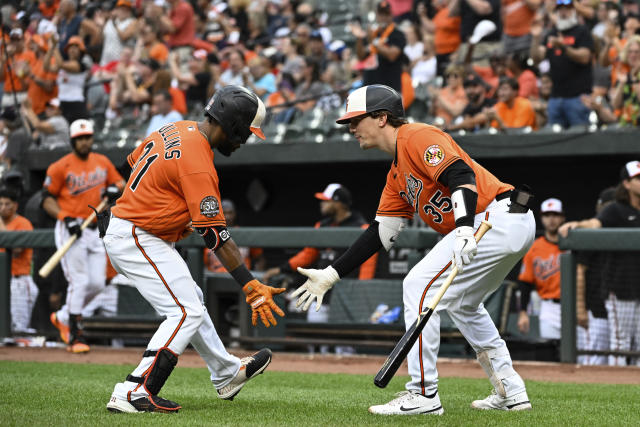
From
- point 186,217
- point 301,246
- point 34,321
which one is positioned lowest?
point 34,321

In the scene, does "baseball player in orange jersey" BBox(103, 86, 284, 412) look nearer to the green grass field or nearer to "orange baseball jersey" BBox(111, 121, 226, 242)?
"orange baseball jersey" BBox(111, 121, 226, 242)

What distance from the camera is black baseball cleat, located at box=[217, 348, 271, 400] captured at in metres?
5.71

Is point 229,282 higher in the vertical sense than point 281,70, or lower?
lower

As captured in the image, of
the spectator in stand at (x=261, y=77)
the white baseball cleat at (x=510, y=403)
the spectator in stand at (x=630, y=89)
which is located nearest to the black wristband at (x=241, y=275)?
the white baseball cleat at (x=510, y=403)

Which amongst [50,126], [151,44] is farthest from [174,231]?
[151,44]

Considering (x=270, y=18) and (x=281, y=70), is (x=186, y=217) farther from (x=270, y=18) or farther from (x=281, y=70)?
(x=270, y=18)

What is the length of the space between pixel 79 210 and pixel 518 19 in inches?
254

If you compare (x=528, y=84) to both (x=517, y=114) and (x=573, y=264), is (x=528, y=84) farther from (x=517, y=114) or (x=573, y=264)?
(x=573, y=264)

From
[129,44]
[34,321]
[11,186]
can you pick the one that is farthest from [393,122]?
[129,44]

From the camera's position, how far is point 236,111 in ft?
17.4

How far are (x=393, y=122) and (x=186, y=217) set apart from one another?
1255 millimetres

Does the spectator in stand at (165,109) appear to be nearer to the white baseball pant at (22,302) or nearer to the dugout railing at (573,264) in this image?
the white baseball pant at (22,302)

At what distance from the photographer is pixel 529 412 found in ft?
17.6

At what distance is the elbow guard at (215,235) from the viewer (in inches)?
202
